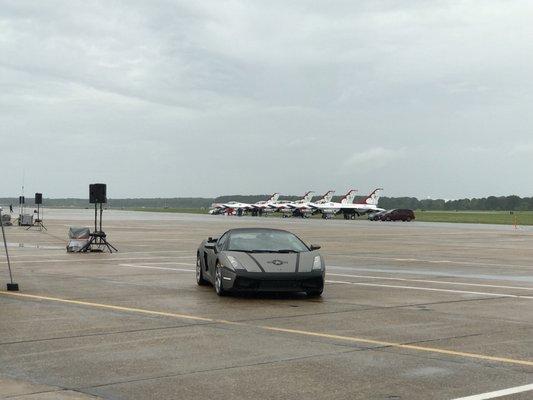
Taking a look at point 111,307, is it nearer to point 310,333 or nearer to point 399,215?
point 310,333

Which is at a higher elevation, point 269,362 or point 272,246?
point 272,246

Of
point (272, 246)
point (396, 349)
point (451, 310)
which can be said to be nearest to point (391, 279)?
point (272, 246)

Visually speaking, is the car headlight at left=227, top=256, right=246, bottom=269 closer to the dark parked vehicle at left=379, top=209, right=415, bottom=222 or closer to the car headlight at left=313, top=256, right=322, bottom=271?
the car headlight at left=313, top=256, right=322, bottom=271

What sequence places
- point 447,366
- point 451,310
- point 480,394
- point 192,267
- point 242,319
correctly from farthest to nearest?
point 192,267, point 451,310, point 242,319, point 447,366, point 480,394

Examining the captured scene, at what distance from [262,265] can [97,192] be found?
14842mm

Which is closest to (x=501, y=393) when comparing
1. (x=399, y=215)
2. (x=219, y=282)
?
(x=219, y=282)

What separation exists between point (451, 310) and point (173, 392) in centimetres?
688

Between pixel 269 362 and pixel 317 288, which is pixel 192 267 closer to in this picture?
pixel 317 288

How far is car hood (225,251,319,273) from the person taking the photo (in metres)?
13.8

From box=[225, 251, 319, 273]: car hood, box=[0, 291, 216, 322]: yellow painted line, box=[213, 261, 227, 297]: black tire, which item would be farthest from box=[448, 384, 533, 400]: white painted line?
box=[213, 261, 227, 297]: black tire

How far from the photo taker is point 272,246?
15125 millimetres

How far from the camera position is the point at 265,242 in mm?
15234

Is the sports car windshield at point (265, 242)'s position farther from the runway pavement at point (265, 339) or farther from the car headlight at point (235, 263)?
the runway pavement at point (265, 339)

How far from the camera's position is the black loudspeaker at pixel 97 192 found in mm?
27188
